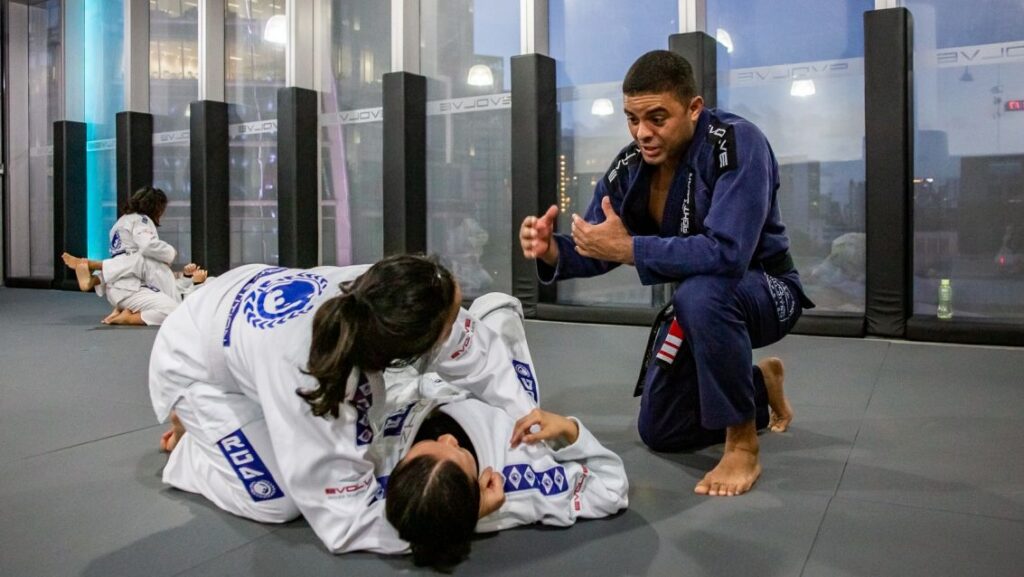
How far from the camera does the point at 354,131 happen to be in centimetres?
793

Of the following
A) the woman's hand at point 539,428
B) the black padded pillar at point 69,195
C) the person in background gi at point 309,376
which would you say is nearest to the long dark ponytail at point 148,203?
the black padded pillar at point 69,195

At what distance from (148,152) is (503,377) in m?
8.63

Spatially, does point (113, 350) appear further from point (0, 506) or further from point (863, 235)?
point (863, 235)

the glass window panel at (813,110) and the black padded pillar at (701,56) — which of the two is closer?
the glass window panel at (813,110)

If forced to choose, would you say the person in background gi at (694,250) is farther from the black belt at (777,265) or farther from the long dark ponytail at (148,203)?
the long dark ponytail at (148,203)

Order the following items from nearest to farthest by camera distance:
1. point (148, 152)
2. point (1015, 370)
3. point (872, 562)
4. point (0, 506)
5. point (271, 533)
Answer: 1. point (872, 562)
2. point (271, 533)
3. point (0, 506)
4. point (1015, 370)
5. point (148, 152)

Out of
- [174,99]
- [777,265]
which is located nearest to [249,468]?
[777,265]

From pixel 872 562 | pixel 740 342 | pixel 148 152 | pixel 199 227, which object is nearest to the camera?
pixel 872 562

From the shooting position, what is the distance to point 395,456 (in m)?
1.78

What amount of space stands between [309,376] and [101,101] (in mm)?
9989

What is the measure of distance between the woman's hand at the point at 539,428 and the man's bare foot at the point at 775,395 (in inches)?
38.4

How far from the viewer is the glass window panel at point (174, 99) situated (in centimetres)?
927

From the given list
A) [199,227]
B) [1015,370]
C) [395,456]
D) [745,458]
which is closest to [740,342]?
[745,458]

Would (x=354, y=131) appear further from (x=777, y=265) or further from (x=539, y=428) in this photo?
(x=539, y=428)
